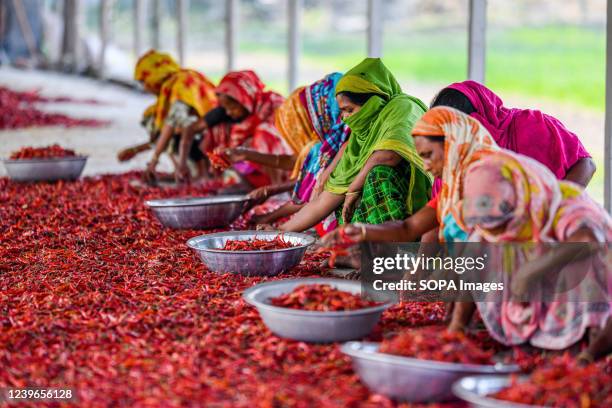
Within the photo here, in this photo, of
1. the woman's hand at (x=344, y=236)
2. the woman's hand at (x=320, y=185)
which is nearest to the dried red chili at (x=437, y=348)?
the woman's hand at (x=344, y=236)

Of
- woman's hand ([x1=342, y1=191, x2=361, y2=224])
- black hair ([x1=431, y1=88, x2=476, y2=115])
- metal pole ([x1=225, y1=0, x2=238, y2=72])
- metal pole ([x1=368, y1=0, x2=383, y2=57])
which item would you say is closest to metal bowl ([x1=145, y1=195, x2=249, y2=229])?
woman's hand ([x1=342, y1=191, x2=361, y2=224])

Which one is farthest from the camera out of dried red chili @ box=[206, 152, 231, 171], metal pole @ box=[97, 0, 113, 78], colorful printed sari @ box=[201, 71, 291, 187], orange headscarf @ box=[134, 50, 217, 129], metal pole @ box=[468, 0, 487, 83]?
metal pole @ box=[97, 0, 113, 78]

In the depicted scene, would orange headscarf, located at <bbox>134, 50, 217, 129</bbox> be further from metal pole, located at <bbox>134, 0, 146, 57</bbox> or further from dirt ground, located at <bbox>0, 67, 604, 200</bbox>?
metal pole, located at <bbox>134, 0, 146, 57</bbox>

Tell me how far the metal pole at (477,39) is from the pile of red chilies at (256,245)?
9.10 ft

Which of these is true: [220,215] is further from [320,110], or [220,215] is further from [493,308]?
[493,308]

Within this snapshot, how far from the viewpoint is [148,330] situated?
3.31m

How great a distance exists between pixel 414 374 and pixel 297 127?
131 inches

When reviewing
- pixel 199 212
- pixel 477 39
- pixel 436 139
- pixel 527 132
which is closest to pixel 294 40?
pixel 477 39

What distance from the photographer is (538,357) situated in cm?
287

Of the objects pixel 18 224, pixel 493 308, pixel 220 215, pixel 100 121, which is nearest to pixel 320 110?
pixel 220 215

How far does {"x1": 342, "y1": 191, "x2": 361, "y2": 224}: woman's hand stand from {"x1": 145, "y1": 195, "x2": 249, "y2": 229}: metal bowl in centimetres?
101

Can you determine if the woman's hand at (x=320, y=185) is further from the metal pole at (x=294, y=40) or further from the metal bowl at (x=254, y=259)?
the metal pole at (x=294, y=40)

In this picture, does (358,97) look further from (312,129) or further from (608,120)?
(608,120)

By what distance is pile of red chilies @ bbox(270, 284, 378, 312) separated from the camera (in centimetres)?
305
